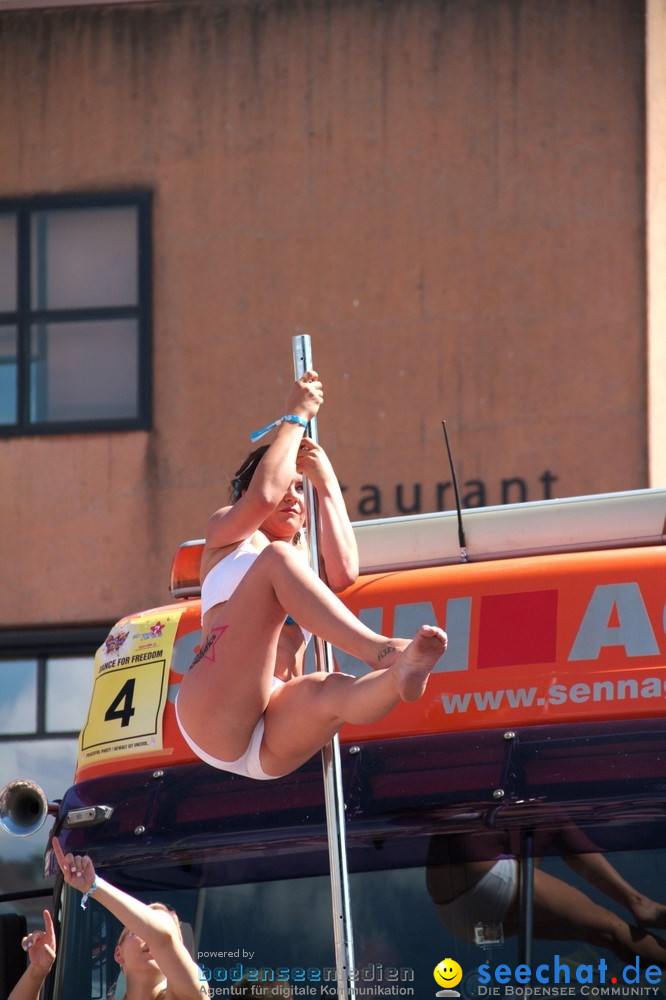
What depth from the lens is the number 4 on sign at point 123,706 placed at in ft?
17.8

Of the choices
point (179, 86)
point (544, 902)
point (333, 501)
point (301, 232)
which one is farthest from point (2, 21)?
point (544, 902)

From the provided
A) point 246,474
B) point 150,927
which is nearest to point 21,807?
point 150,927

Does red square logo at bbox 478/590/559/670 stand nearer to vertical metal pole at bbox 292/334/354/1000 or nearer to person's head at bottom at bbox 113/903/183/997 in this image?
vertical metal pole at bbox 292/334/354/1000

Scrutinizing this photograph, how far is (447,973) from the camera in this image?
4.61 meters

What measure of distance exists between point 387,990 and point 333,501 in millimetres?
1517

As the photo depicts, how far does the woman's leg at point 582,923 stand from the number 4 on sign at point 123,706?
157 centimetres

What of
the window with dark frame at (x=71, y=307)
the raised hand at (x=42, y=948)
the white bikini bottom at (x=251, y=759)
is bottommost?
the raised hand at (x=42, y=948)

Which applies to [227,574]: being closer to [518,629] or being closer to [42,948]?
[518,629]

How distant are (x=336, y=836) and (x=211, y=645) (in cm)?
64

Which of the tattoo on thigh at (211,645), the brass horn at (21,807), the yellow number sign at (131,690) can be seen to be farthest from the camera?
the brass horn at (21,807)

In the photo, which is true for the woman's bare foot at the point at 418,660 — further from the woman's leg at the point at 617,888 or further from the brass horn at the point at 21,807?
the brass horn at the point at 21,807

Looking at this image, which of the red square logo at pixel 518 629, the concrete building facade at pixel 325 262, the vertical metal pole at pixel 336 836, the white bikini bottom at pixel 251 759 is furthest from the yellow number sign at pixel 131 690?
the concrete building facade at pixel 325 262

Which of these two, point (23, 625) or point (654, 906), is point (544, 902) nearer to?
A: point (654, 906)

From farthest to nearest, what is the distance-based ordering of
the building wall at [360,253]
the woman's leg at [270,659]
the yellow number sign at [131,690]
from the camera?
the building wall at [360,253] → the yellow number sign at [131,690] → the woman's leg at [270,659]
